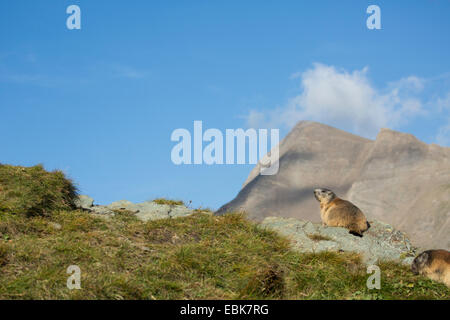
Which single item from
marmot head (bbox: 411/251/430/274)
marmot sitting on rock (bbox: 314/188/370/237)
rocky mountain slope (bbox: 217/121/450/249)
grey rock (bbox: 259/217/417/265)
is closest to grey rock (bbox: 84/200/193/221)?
grey rock (bbox: 259/217/417/265)

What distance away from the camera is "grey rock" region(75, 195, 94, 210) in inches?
545

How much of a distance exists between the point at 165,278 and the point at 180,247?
129cm

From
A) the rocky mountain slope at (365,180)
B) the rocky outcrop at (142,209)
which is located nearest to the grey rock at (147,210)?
the rocky outcrop at (142,209)

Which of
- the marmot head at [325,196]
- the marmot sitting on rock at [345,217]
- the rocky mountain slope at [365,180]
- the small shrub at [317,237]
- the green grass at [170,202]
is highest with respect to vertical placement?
the rocky mountain slope at [365,180]

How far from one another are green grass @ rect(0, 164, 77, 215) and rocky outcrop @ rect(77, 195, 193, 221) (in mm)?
538

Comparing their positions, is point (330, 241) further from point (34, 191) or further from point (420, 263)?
point (34, 191)

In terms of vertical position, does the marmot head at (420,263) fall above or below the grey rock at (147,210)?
below

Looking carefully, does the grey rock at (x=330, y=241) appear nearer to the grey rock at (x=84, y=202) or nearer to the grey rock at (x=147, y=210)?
the grey rock at (x=147, y=210)

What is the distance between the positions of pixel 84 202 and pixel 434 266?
29.9 ft

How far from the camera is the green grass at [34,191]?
12.1 meters

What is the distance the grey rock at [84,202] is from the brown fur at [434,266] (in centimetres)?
855

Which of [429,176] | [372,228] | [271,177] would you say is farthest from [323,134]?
[372,228]

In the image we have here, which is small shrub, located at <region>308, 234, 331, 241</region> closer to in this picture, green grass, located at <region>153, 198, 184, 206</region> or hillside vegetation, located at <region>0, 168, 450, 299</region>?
hillside vegetation, located at <region>0, 168, 450, 299</region>
